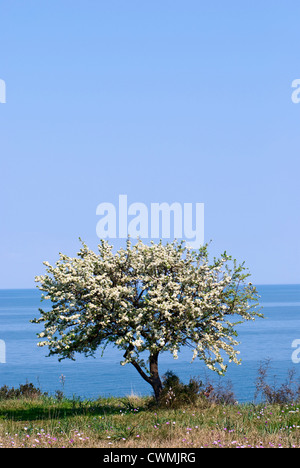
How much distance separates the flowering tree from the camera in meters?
17.7

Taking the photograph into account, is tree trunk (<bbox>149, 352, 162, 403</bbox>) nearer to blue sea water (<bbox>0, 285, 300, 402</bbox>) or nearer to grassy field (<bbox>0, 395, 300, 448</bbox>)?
grassy field (<bbox>0, 395, 300, 448</bbox>)

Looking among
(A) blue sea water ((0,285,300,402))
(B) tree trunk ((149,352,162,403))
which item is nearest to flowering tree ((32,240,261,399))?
(B) tree trunk ((149,352,162,403))

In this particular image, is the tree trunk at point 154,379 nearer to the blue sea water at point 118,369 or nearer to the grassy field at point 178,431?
the grassy field at point 178,431

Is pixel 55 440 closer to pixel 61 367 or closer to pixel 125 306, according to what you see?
pixel 125 306

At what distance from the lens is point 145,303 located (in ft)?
59.9

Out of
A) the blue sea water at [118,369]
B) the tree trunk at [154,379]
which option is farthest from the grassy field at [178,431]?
the blue sea water at [118,369]

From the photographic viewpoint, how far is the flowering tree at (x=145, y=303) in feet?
57.9

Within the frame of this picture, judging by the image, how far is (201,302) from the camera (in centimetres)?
1748

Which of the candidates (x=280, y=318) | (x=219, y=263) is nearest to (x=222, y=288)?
(x=219, y=263)

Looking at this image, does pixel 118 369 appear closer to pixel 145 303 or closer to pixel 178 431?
pixel 145 303

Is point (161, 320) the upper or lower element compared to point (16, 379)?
upper

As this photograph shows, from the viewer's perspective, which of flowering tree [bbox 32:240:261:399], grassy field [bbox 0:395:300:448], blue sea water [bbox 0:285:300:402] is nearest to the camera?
grassy field [bbox 0:395:300:448]

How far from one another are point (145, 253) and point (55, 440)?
7830mm
